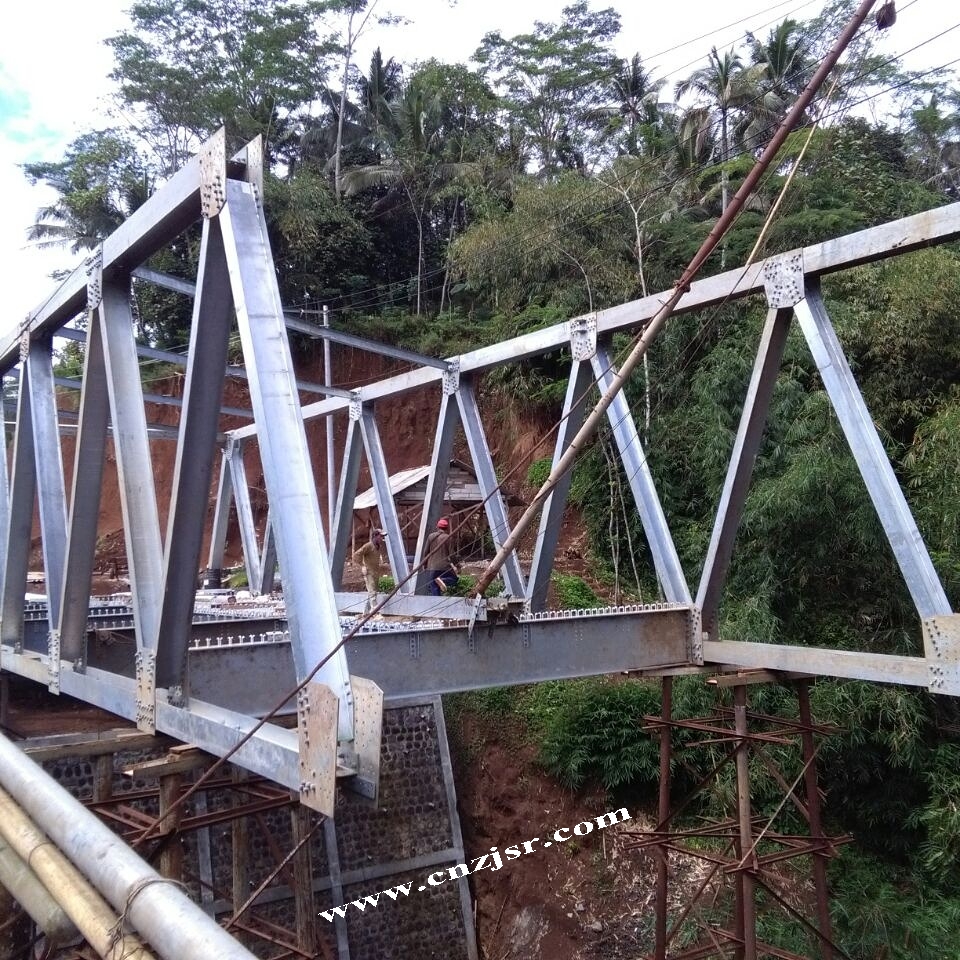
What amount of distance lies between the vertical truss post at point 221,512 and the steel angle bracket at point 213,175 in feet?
29.3

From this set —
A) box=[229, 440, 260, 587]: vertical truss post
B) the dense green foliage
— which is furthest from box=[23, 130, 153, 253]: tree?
box=[229, 440, 260, 587]: vertical truss post

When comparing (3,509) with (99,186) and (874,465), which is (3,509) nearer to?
(874,465)

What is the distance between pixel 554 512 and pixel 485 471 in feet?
3.50

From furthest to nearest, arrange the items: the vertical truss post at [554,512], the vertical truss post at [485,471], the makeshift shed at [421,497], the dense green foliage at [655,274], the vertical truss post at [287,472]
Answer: the makeshift shed at [421,497], the dense green foliage at [655,274], the vertical truss post at [485,471], the vertical truss post at [554,512], the vertical truss post at [287,472]

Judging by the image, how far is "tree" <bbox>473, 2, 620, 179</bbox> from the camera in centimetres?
2869

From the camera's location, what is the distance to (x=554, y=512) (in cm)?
688

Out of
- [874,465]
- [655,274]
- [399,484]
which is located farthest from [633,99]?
[874,465]

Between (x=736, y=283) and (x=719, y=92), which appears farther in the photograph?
(x=719, y=92)

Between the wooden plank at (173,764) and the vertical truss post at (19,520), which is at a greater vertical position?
the vertical truss post at (19,520)

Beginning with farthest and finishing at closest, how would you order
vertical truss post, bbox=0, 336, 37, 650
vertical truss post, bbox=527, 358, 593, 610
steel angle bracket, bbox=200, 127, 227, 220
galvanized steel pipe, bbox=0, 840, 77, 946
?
vertical truss post, bbox=527, 358, 593, 610 → vertical truss post, bbox=0, 336, 37, 650 → steel angle bracket, bbox=200, 127, 227, 220 → galvanized steel pipe, bbox=0, 840, 77, 946

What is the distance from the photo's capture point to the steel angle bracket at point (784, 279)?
218 inches

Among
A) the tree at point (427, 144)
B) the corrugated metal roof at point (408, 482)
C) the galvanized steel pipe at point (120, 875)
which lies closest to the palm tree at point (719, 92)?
the tree at point (427, 144)

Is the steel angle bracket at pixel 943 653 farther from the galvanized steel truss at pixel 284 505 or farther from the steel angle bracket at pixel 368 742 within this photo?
the steel angle bracket at pixel 368 742

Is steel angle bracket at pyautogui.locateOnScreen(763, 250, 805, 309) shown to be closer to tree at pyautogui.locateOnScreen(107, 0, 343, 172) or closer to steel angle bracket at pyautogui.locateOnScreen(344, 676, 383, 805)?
Answer: steel angle bracket at pyautogui.locateOnScreen(344, 676, 383, 805)
